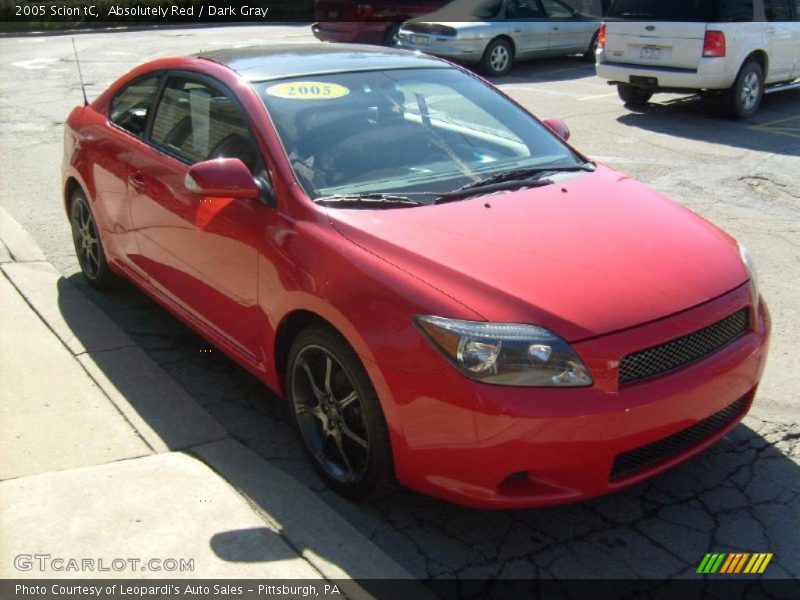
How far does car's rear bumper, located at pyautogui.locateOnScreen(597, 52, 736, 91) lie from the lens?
11.1 metres

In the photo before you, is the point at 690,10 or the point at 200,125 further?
the point at 690,10

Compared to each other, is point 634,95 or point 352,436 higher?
point 634,95

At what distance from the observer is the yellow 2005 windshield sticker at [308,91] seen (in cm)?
436

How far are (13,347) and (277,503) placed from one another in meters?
2.21

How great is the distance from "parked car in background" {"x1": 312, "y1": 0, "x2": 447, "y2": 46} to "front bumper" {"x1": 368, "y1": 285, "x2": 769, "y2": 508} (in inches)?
597

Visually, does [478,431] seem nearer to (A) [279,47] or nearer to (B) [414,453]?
(B) [414,453]

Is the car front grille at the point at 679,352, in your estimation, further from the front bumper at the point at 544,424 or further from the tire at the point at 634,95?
the tire at the point at 634,95

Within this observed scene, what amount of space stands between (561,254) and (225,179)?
4.71 ft

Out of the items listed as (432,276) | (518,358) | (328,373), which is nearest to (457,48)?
(328,373)

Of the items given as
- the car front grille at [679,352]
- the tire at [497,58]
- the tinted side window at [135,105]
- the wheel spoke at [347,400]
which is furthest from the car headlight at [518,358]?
the tire at [497,58]

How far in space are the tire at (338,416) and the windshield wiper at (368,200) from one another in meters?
0.57

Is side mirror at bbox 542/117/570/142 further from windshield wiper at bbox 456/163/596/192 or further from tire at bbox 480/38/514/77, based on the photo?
tire at bbox 480/38/514/77

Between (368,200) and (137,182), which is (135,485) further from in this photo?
(137,182)
